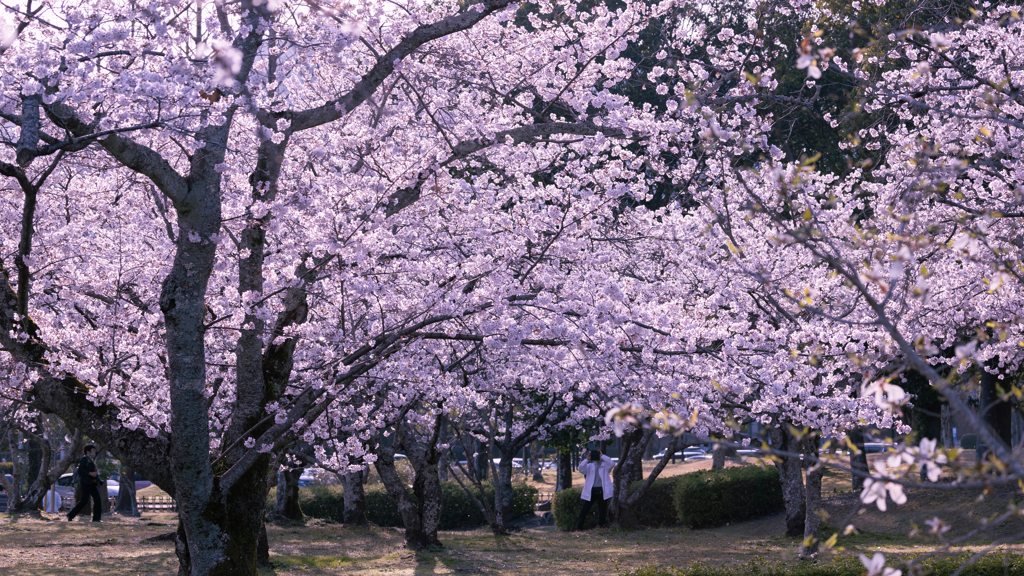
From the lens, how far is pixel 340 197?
8250mm

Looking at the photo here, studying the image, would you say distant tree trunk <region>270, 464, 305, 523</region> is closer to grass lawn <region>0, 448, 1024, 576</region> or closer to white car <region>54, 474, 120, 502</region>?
grass lawn <region>0, 448, 1024, 576</region>

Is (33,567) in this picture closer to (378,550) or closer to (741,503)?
(378,550)

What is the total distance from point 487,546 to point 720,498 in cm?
575

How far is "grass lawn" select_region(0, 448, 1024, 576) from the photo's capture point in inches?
453

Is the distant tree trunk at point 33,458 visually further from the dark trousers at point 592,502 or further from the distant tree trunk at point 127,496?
the dark trousers at point 592,502

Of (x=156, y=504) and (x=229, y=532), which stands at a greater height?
(x=229, y=532)

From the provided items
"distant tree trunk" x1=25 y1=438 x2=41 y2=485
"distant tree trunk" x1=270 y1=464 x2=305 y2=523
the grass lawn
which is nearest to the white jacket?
the grass lawn

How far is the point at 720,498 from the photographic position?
58.4 ft

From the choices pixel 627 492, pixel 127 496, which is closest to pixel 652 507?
pixel 627 492

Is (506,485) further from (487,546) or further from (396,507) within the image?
(487,546)

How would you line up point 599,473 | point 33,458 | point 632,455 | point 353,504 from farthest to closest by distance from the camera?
point 33,458
point 353,504
point 632,455
point 599,473

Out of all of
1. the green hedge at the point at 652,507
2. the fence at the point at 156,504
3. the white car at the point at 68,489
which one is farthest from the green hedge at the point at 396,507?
the white car at the point at 68,489

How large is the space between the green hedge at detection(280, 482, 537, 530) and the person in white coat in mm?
5266

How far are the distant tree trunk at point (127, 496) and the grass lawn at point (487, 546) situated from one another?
5267 millimetres
